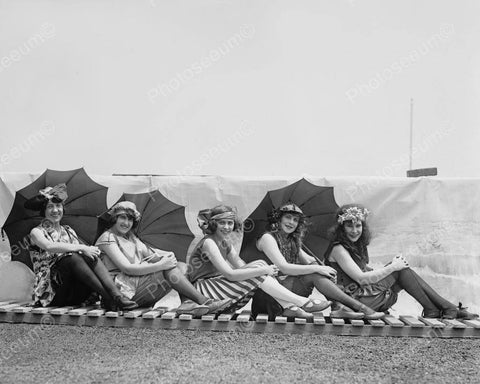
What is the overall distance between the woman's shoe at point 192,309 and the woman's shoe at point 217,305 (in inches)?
2.1

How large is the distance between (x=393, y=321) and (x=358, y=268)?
72 centimetres

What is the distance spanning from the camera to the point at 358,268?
5.80 metres

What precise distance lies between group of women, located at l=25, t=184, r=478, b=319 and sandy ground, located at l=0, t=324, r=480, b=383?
1.83ft

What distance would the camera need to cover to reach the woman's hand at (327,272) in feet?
18.4

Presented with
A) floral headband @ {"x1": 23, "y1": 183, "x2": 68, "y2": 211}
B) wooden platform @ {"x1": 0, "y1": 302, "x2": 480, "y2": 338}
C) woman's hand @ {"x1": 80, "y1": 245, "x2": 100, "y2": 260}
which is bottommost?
wooden platform @ {"x1": 0, "y1": 302, "x2": 480, "y2": 338}

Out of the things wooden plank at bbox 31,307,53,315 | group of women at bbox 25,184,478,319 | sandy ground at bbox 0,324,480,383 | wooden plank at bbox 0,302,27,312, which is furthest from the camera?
group of women at bbox 25,184,478,319

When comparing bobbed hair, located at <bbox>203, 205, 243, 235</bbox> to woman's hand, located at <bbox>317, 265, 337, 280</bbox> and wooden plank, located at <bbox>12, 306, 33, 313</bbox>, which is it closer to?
woman's hand, located at <bbox>317, 265, 337, 280</bbox>

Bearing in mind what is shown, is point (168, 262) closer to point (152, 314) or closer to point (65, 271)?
point (152, 314)

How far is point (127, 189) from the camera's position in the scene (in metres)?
6.20

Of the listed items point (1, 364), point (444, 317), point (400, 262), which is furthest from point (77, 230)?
point (444, 317)

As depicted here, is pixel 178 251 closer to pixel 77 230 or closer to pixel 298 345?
pixel 77 230

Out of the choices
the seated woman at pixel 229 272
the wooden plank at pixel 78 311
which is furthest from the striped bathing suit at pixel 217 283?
the wooden plank at pixel 78 311

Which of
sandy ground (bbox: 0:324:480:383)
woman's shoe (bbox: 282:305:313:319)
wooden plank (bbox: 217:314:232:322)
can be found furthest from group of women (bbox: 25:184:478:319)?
sandy ground (bbox: 0:324:480:383)

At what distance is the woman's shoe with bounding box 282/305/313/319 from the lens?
5387 millimetres
